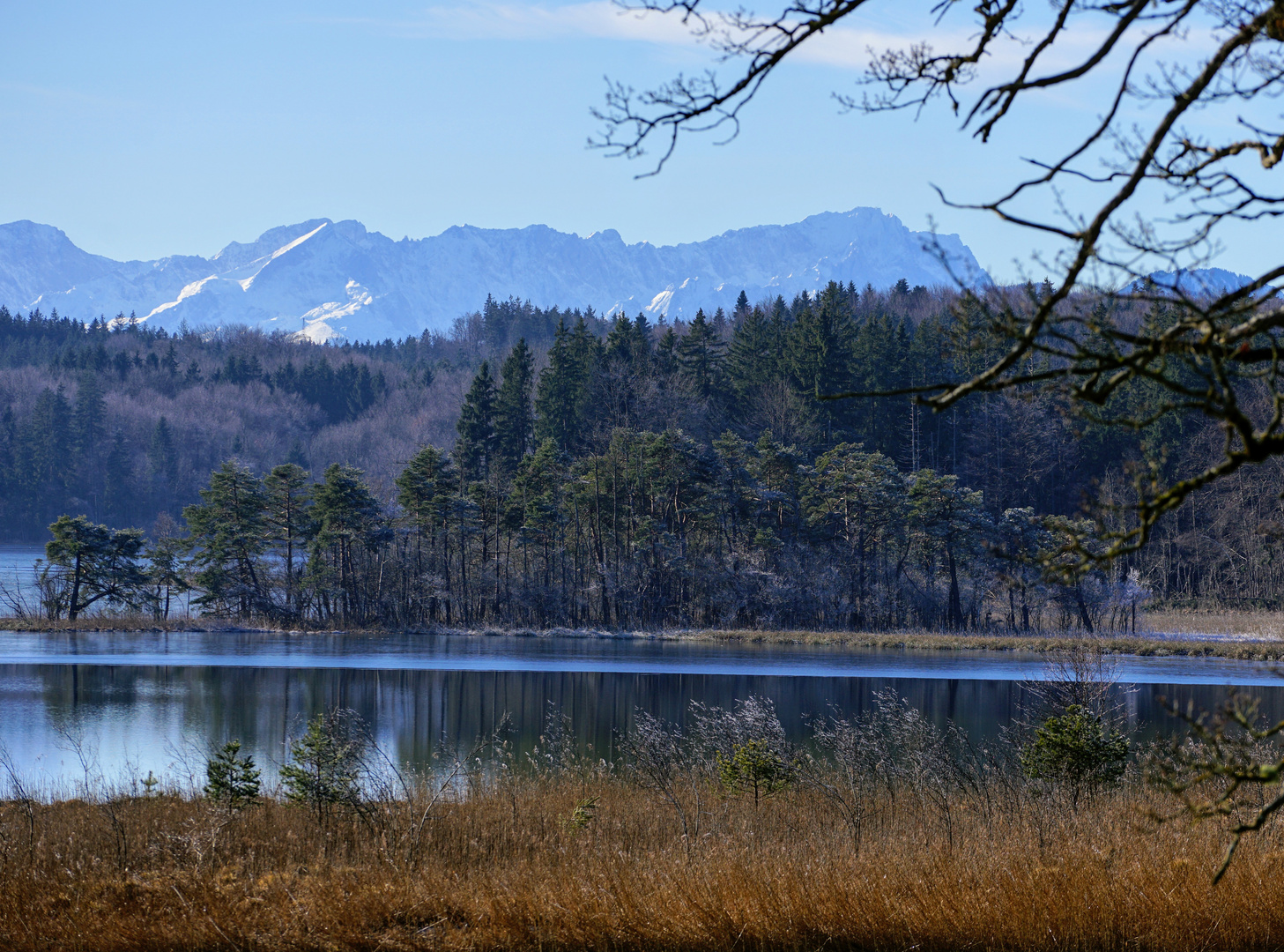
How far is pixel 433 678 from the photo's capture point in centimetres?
3691

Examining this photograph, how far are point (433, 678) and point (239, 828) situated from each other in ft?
80.2

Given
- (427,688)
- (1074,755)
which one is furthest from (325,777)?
(427,688)

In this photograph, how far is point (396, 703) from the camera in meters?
31.2

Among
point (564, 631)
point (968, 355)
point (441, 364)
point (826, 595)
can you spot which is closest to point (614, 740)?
point (968, 355)

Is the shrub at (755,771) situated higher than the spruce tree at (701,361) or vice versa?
the spruce tree at (701,361)

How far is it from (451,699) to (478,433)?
144 ft

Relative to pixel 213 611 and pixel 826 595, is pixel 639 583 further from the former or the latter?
pixel 213 611

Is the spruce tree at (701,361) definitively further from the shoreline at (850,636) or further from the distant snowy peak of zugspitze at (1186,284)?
the distant snowy peak of zugspitze at (1186,284)

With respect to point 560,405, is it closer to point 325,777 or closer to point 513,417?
point 513,417

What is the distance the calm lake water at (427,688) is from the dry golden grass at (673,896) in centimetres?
930

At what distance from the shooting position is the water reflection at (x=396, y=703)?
2411 centimetres

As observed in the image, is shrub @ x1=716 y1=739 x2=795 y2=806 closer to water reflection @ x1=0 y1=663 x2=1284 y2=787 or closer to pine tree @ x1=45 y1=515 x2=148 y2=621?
water reflection @ x1=0 y1=663 x2=1284 y2=787

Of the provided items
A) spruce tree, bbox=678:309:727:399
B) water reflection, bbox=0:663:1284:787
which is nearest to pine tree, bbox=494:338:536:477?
spruce tree, bbox=678:309:727:399

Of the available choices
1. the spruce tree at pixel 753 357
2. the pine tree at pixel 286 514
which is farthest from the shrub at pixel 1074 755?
the spruce tree at pixel 753 357
